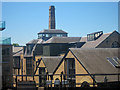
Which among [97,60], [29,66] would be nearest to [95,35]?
[29,66]

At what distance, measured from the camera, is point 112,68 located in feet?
44.9

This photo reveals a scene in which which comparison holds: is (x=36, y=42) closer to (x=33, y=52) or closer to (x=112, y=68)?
(x=33, y=52)

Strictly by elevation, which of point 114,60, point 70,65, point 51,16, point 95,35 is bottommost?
point 70,65

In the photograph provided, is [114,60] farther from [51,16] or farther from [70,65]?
[51,16]

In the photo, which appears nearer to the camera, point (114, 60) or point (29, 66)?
point (114, 60)

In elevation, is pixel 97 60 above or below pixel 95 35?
→ below

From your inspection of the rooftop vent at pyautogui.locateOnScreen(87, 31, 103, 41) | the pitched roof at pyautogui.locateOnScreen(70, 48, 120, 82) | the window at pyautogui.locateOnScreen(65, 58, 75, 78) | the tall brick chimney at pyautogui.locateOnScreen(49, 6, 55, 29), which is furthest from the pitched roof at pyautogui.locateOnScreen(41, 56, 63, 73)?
the tall brick chimney at pyautogui.locateOnScreen(49, 6, 55, 29)

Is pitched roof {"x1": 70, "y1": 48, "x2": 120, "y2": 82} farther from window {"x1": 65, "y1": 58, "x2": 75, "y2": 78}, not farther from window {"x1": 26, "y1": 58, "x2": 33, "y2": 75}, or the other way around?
window {"x1": 26, "y1": 58, "x2": 33, "y2": 75}

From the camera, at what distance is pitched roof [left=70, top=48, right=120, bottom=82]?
506 inches

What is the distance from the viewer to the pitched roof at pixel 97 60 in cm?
1286

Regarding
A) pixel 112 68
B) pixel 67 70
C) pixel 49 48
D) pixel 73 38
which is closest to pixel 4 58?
pixel 67 70

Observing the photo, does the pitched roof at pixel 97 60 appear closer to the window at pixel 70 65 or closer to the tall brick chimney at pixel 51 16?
the window at pixel 70 65

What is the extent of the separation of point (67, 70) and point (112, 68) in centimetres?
314

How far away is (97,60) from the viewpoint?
1412 cm
